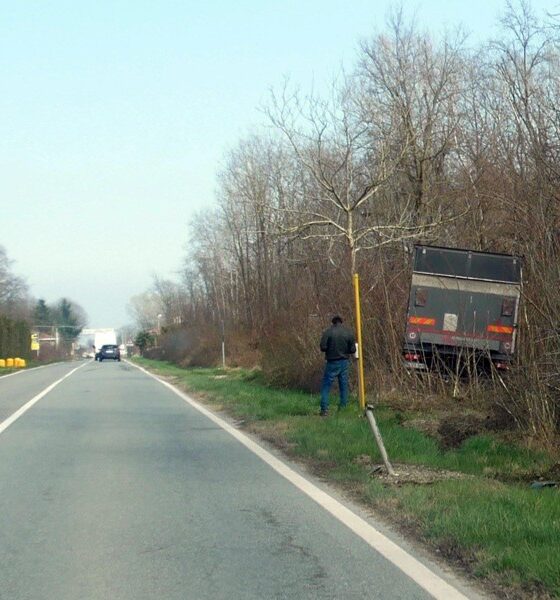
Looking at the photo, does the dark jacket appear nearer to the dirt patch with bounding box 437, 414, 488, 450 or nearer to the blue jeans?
the blue jeans

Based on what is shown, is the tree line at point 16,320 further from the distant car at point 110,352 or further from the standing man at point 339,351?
the standing man at point 339,351

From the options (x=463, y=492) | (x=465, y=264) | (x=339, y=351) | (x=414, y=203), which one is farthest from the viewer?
(x=414, y=203)

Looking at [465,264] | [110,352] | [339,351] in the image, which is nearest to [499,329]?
[465,264]

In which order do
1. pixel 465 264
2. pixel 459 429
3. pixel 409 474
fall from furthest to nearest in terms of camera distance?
pixel 465 264
pixel 459 429
pixel 409 474

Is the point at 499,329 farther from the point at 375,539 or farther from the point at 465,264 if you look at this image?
the point at 375,539

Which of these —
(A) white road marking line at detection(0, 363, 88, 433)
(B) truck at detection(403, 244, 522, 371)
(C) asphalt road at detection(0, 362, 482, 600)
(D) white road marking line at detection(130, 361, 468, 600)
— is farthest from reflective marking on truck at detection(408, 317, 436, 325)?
(A) white road marking line at detection(0, 363, 88, 433)

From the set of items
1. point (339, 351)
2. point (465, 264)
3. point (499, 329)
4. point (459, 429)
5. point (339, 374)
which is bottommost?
point (459, 429)

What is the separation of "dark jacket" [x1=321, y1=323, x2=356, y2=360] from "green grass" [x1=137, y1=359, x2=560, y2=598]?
1072 mm

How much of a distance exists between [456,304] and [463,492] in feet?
33.3

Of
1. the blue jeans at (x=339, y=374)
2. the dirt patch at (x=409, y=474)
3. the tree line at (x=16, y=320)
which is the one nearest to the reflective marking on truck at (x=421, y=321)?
the blue jeans at (x=339, y=374)

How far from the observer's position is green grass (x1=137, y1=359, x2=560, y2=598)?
684 cm

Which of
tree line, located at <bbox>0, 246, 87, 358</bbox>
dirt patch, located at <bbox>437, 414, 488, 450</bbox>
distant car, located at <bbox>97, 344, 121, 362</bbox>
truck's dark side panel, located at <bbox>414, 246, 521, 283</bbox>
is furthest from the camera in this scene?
distant car, located at <bbox>97, 344, 121, 362</bbox>

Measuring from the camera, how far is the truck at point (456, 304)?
18438mm

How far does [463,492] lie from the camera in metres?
9.38
